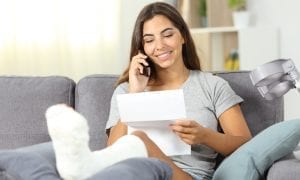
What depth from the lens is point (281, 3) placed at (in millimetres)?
3490

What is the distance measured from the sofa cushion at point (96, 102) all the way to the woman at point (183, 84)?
0.10 m

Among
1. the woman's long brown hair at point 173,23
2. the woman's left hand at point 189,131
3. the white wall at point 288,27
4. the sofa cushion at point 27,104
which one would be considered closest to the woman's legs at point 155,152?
the woman's left hand at point 189,131

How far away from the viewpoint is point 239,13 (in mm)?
3547

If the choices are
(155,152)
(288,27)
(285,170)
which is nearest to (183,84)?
Result: (155,152)

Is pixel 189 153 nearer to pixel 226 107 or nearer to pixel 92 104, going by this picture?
pixel 226 107

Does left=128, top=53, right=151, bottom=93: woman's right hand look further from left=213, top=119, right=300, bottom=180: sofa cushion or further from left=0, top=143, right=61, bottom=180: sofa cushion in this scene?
left=0, top=143, right=61, bottom=180: sofa cushion

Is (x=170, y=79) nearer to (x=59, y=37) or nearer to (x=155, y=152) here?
(x=155, y=152)

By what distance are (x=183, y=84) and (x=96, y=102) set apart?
345mm

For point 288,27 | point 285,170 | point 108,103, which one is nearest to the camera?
point 285,170

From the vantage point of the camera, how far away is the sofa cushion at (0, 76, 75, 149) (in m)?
2.18

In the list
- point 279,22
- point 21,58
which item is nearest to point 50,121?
point 21,58

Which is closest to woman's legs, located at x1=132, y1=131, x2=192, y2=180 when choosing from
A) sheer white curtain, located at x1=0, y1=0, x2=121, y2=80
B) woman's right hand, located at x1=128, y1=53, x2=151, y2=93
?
woman's right hand, located at x1=128, y1=53, x2=151, y2=93

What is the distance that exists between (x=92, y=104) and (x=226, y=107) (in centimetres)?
52

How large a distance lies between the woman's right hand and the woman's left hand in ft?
1.07
